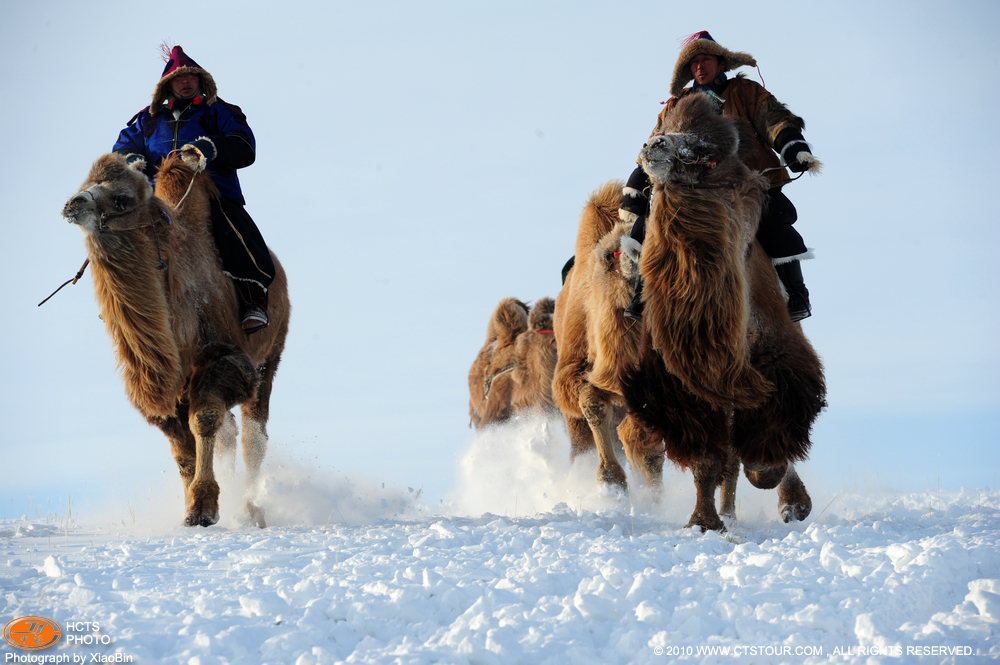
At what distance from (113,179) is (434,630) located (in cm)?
398

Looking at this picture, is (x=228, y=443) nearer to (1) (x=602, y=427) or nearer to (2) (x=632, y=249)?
(1) (x=602, y=427)

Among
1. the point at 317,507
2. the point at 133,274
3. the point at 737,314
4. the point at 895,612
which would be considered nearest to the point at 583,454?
the point at 317,507

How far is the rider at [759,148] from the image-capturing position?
5332 mm

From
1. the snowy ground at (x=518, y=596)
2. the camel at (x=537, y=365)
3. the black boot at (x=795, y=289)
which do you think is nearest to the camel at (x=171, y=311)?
the snowy ground at (x=518, y=596)

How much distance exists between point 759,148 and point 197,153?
3.91 meters

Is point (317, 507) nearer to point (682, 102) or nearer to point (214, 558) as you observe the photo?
point (214, 558)

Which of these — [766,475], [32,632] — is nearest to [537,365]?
[766,475]

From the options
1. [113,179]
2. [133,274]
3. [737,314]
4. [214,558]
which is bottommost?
[214,558]

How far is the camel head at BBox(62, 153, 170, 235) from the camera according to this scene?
522cm

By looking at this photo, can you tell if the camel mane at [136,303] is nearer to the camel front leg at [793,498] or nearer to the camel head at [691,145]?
the camel head at [691,145]

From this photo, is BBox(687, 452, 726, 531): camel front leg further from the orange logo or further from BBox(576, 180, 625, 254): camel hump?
the orange logo

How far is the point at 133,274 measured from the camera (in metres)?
5.41

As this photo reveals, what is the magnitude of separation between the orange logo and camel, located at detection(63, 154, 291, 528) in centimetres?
256

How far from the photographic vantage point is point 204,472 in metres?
5.45
